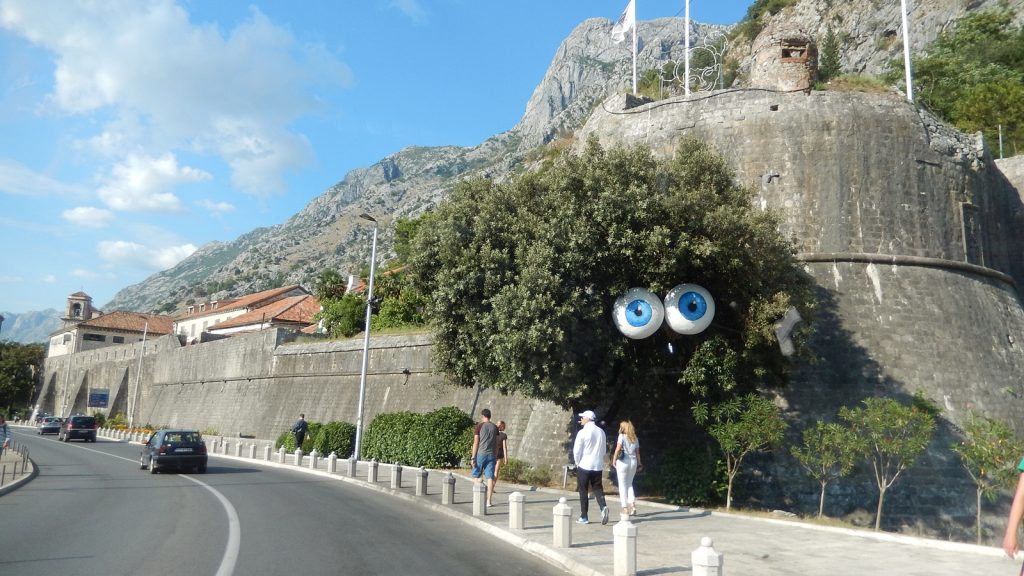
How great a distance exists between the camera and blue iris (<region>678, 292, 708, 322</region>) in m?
13.8

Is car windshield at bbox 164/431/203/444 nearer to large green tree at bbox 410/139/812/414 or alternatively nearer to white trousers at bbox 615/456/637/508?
large green tree at bbox 410/139/812/414

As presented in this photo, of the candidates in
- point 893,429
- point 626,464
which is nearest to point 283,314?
point 626,464

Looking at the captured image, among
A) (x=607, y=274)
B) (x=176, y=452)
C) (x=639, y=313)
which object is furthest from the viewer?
(x=176, y=452)

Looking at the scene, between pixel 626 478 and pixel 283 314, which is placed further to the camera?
pixel 283 314

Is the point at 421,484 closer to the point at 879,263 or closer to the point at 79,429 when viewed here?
the point at 879,263

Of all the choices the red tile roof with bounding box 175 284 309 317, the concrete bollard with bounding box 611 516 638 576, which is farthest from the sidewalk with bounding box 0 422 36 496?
the red tile roof with bounding box 175 284 309 317

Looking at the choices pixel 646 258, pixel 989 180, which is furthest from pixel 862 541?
pixel 989 180

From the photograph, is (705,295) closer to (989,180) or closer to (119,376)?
(989,180)

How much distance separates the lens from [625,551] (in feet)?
25.1

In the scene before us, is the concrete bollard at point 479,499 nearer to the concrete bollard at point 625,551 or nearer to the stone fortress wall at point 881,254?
the concrete bollard at point 625,551

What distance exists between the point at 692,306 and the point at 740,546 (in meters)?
5.30

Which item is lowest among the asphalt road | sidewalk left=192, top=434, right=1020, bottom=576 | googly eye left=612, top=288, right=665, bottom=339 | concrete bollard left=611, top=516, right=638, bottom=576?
the asphalt road

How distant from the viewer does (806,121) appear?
1945cm

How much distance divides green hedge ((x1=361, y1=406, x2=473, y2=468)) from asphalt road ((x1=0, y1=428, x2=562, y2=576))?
5.46m
